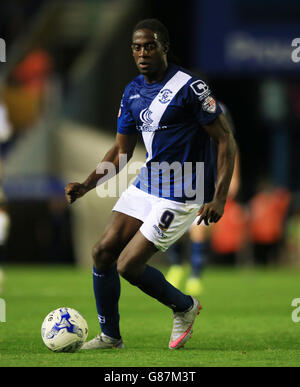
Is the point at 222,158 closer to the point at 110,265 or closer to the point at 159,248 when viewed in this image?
the point at 159,248

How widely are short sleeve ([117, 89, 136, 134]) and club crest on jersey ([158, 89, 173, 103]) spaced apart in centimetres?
32

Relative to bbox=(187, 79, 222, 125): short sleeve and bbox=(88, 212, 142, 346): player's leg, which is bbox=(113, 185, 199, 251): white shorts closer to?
bbox=(88, 212, 142, 346): player's leg

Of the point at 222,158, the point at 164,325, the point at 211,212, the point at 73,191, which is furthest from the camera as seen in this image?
the point at 164,325

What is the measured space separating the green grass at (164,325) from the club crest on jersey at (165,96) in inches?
66.9

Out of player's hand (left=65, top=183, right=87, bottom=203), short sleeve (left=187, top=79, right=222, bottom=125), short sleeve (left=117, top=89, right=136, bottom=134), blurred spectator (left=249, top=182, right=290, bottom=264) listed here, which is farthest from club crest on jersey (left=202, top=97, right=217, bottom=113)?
blurred spectator (left=249, top=182, right=290, bottom=264)

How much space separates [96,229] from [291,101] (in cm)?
579

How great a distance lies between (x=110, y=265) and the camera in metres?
6.54

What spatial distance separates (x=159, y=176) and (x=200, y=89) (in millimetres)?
668

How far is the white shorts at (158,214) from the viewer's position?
639cm

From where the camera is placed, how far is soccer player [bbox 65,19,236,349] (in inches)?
250

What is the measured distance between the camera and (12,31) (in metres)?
20.7

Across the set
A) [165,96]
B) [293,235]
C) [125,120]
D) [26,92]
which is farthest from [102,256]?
[26,92]

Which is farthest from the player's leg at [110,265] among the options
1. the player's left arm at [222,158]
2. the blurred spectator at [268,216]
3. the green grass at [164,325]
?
the blurred spectator at [268,216]
